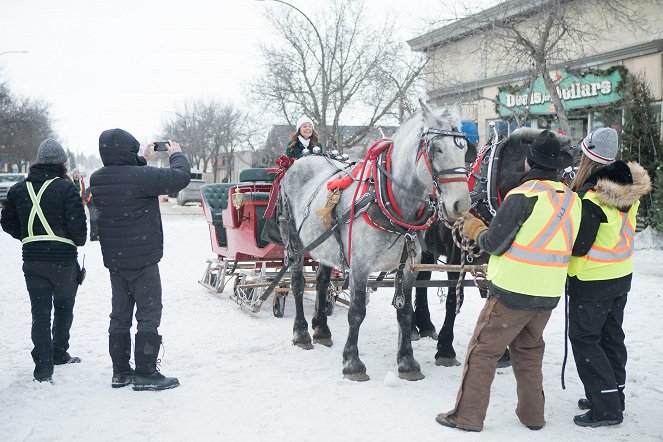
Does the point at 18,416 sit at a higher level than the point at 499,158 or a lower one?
lower

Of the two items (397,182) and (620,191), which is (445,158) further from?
(620,191)

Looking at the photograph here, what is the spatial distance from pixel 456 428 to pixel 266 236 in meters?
3.60

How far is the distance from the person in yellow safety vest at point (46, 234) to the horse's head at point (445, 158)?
274cm

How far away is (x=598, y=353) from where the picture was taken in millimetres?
3928

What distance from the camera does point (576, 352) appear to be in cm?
401

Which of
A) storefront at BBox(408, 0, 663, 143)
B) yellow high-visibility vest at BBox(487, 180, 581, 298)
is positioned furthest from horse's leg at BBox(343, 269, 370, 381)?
storefront at BBox(408, 0, 663, 143)

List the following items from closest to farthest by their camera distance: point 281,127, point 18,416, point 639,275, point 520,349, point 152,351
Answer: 1. point 520,349
2. point 18,416
3. point 152,351
4. point 639,275
5. point 281,127

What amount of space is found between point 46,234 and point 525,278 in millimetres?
3579

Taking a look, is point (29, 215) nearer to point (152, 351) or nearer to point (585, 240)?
point (152, 351)

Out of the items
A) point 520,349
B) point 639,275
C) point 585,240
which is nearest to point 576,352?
point 520,349

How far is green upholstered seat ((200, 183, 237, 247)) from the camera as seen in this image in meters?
8.62

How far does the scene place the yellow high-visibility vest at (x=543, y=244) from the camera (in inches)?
141

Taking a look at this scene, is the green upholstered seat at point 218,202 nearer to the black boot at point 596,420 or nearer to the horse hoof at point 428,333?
the horse hoof at point 428,333

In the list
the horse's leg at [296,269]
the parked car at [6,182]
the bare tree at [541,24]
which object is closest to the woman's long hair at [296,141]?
the horse's leg at [296,269]
